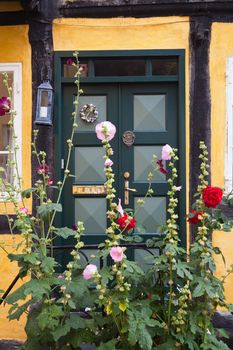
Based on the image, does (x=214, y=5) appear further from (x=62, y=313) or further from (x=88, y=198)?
(x=62, y=313)

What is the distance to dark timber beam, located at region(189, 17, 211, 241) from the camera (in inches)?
204

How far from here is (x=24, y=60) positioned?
5.32 metres

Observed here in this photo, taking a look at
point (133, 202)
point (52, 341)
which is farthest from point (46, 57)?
point (52, 341)

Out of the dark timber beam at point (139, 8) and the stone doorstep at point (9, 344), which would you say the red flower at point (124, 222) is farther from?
the dark timber beam at point (139, 8)

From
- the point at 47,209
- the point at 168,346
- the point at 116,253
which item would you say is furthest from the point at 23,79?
the point at 168,346

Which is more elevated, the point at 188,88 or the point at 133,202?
the point at 188,88

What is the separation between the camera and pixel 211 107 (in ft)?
17.0

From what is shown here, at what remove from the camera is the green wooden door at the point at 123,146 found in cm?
532

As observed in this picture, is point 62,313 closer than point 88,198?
Yes

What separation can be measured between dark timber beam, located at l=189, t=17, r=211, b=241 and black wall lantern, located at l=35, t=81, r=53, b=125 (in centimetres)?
143

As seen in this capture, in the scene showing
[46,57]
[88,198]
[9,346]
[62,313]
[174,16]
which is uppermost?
[174,16]

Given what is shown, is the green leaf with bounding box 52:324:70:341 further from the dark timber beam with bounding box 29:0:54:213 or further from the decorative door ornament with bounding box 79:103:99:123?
the decorative door ornament with bounding box 79:103:99:123

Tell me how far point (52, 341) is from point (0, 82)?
10.1 ft

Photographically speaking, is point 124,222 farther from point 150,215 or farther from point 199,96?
point 199,96
